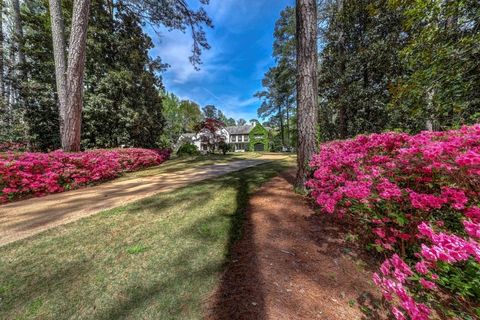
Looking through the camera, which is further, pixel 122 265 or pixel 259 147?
pixel 259 147

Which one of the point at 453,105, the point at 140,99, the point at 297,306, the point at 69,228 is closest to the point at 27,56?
the point at 140,99

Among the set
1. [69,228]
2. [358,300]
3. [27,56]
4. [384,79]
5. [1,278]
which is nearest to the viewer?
[358,300]

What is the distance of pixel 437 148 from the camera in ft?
6.15

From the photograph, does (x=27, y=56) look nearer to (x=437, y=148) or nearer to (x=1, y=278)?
(x=1, y=278)

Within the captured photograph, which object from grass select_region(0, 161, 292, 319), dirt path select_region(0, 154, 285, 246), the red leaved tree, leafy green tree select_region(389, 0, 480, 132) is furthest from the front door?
grass select_region(0, 161, 292, 319)

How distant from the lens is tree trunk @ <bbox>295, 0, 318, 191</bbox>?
4.00 m

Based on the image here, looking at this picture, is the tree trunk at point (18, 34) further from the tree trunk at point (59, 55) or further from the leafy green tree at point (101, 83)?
the tree trunk at point (59, 55)

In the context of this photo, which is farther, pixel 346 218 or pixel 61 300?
pixel 346 218

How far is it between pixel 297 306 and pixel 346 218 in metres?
1.86

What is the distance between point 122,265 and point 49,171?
15.8ft

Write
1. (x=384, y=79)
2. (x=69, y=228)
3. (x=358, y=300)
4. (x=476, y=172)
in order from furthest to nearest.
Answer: (x=384, y=79) → (x=69, y=228) → (x=358, y=300) → (x=476, y=172)

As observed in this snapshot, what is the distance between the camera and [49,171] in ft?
16.9

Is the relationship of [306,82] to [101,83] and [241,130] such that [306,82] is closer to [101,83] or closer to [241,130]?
[101,83]

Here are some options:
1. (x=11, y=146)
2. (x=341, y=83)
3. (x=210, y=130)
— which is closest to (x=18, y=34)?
(x=11, y=146)
